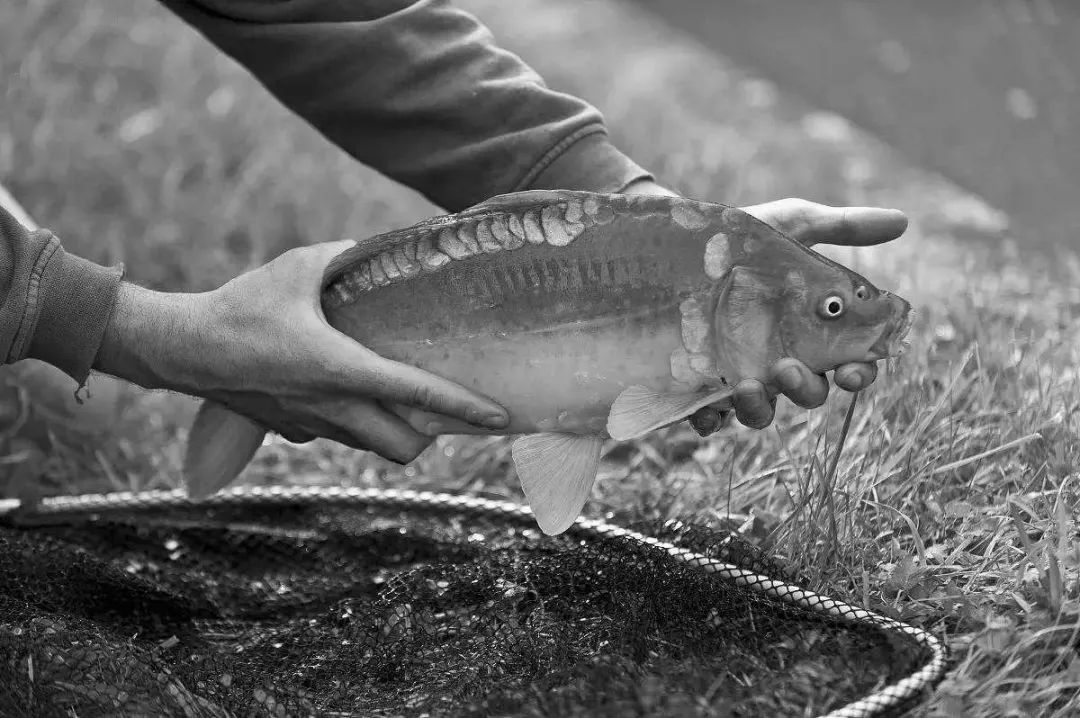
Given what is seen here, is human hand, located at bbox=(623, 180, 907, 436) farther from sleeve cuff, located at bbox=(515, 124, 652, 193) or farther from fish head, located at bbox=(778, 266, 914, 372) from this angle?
sleeve cuff, located at bbox=(515, 124, 652, 193)

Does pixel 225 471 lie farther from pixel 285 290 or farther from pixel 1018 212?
pixel 1018 212

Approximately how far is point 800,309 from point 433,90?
0.98 meters

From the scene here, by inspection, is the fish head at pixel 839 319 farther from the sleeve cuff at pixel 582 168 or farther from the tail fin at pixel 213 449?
the tail fin at pixel 213 449

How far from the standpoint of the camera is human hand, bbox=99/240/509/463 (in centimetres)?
202

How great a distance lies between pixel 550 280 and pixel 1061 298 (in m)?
2.16

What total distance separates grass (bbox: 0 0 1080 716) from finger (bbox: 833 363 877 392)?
331 mm

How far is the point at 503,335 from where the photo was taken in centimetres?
200

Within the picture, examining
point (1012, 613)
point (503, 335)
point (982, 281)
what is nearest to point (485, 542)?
point (503, 335)

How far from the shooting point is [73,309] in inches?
82.0

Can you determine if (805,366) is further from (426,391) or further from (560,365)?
(426,391)

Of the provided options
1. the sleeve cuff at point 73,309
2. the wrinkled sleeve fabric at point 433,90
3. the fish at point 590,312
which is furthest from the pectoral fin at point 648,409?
the sleeve cuff at point 73,309

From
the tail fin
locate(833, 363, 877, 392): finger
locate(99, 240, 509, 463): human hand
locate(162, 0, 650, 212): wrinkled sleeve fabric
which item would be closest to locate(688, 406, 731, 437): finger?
locate(833, 363, 877, 392): finger

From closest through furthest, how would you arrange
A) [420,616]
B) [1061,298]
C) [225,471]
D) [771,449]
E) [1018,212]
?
[420,616] → [225,471] → [771,449] → [1061,298] → [1018,212]

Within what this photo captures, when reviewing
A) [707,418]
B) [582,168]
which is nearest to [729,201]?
[582,168]
